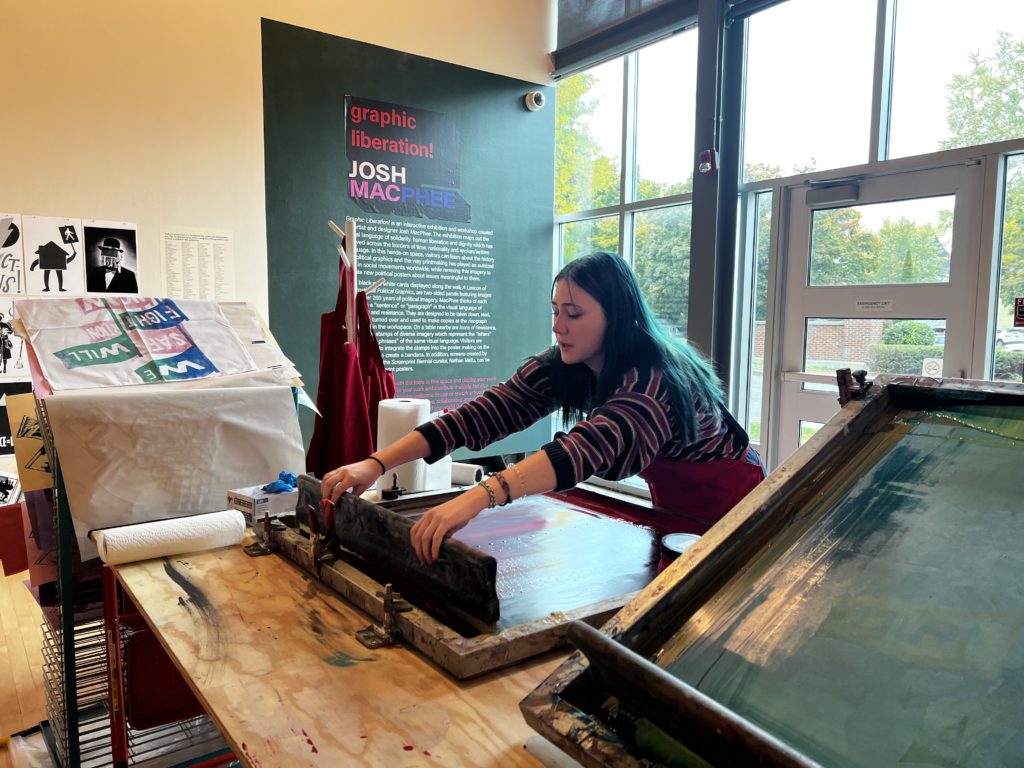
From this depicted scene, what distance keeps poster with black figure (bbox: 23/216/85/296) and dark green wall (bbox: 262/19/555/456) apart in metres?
0.94

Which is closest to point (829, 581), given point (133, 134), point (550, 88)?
point (133, 134)

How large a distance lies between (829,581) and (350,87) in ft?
13.8

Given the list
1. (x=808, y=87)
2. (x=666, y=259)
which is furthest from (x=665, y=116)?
(x=808, y=87)

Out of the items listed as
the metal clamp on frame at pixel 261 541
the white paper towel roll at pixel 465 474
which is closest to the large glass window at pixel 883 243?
the white paper towel roll at pixel 465 474

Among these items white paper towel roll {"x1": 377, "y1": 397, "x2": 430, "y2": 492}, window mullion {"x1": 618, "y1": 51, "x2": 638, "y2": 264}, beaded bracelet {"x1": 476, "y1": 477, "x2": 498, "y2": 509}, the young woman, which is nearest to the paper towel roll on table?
white paper towel roll {"x1": 377, "y1": 397, "x2": 430, "y2": 492}

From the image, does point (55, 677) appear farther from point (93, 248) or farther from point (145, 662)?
point (93, 248)

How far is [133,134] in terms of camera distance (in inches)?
141

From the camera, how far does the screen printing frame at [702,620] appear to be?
22.8 inches

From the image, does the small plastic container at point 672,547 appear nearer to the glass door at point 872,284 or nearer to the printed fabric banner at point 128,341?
the printed fabric banner at point 128,341

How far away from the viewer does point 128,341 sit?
1808 mm

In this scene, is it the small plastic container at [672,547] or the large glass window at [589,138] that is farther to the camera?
the large glass window at [589,138]

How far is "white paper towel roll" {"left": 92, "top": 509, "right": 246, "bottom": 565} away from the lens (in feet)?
4.64

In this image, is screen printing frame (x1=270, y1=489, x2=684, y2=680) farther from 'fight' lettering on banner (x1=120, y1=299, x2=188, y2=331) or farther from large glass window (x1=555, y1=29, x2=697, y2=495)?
large glass window (x1=555, y1=29, x2=697, y2=495)

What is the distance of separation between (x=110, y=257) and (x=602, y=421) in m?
3.10
